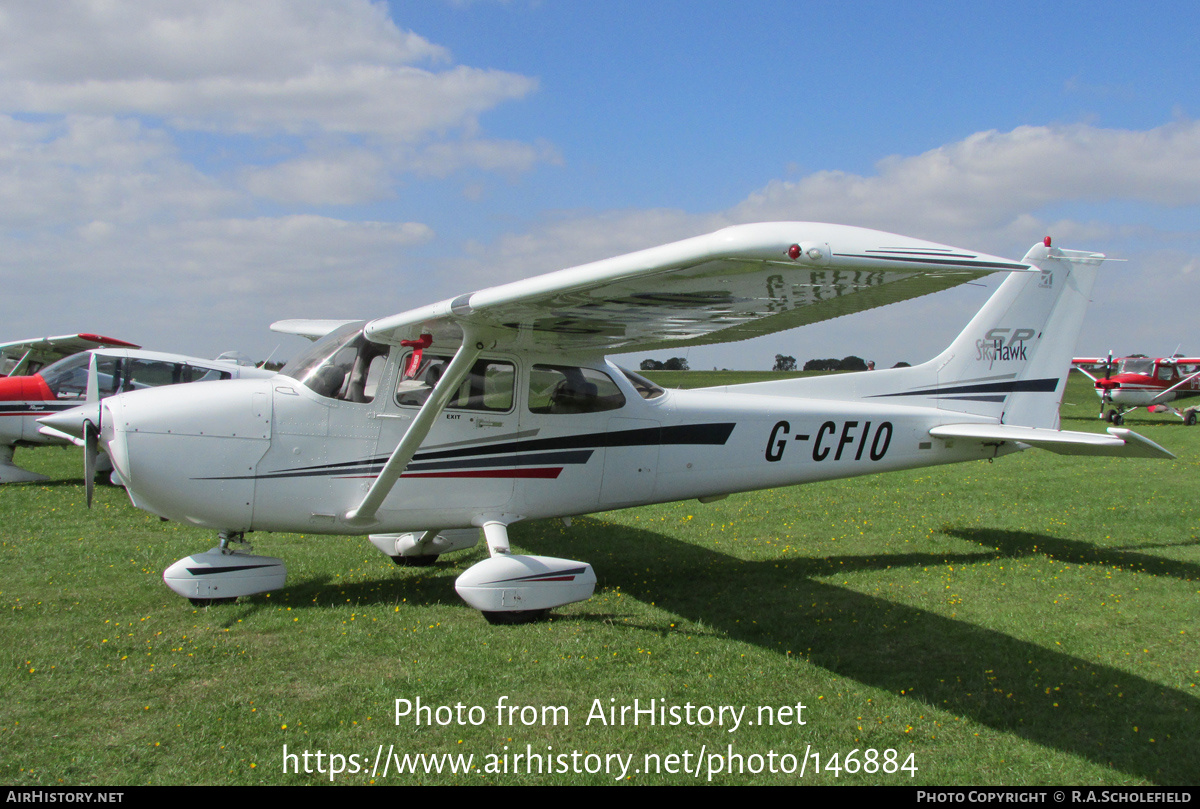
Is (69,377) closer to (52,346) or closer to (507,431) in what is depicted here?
(52,346)

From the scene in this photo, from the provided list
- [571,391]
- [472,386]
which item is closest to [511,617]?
[472,386]

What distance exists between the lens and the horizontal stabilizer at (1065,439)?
240 inches

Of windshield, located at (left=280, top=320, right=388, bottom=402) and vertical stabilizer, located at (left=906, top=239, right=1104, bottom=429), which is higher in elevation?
vertical stabilizer, located at (left=906, top=239, right=1104, bottom=429)

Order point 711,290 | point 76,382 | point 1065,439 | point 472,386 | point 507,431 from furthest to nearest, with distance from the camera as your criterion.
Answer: point 76,382 < point 1065,439 < point 507,431 < point 472,386 < point 711,290

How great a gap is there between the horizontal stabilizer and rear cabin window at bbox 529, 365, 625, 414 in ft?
11.0

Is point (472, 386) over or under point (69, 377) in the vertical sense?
over

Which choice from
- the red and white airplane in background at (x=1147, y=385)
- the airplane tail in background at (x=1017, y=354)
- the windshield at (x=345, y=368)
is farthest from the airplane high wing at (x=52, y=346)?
the red and white airplane in background at (x=1147, y=385)

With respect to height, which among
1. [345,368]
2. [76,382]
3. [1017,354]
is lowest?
[76,382]

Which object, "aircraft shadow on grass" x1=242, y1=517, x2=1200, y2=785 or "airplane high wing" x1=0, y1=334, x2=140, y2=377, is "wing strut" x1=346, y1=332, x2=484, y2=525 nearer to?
"aircraft shadow on grass" x1=242, y1=517, x2=1200, y2=785

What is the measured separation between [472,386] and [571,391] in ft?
2.67

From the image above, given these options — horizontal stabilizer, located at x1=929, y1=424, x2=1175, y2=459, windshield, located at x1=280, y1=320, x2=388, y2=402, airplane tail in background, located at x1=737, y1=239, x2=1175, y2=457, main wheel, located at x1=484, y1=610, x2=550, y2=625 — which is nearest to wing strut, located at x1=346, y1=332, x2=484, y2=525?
windshield, located at x1=280, y1=320, x2=388, y2=402

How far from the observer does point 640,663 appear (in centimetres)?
467

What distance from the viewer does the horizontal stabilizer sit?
6086mm

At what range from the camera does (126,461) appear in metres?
5.09
